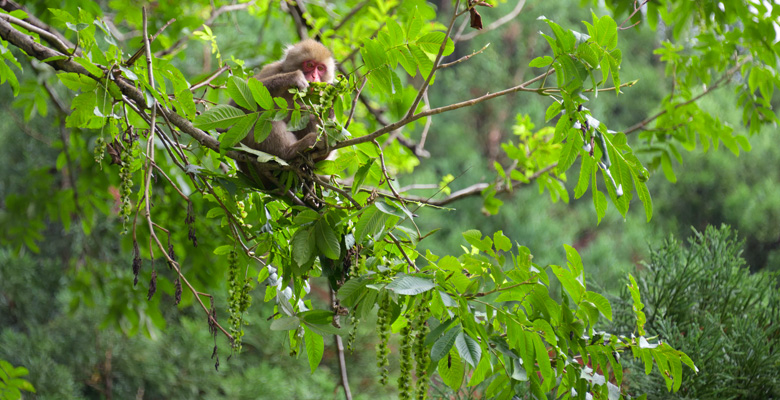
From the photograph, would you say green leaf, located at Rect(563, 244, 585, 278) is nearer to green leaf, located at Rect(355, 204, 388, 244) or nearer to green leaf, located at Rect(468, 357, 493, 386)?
green leaf, located at Rect(468, 357, 493, 386)

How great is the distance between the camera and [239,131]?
3.42 ft

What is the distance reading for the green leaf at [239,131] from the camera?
1.04 meters

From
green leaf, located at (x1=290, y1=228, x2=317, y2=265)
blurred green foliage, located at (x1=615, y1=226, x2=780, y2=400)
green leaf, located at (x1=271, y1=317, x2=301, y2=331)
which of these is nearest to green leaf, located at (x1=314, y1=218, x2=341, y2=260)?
green leaf, located at (x1=290, y1=228, x2=317, y2=265)

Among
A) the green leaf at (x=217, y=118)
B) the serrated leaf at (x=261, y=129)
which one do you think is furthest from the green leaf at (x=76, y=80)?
the serrated leaf at (x=261, y=129)

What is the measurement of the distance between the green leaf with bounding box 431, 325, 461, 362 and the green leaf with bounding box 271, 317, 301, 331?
9.7 inches

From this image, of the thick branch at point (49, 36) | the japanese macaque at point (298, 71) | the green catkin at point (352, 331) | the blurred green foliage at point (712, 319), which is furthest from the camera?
the japanese macaque at point (298, 71)

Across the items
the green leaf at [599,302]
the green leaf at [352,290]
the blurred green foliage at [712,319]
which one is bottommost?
the blurred green foliage at [712,319]

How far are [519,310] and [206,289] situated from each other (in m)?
1.66

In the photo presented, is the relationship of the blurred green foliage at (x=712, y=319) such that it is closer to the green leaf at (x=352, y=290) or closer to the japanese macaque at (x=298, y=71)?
the green leaf at (x=352, y=290)

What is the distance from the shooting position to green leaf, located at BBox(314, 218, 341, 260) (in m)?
1.02

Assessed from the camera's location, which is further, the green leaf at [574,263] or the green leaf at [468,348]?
the green leaf at [574,263]

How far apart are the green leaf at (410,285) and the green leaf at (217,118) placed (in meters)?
0.39

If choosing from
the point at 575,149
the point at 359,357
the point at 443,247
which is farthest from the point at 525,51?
the point at 575,149

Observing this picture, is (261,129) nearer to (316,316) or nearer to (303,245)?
(303,245)
